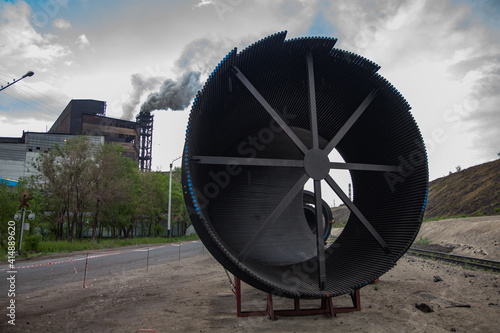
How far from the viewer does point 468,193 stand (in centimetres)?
3734

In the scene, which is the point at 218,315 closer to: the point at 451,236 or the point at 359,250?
the point at 359,250

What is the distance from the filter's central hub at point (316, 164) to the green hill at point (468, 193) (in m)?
27.3

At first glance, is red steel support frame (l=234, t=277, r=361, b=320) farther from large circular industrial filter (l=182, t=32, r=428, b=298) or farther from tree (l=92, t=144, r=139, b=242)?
tree (l=92, t=144, r=139, b=242)

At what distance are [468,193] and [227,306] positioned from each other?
3828cm

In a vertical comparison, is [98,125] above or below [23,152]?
above

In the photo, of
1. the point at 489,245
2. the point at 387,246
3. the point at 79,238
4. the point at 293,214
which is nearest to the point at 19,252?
the point at 79,238

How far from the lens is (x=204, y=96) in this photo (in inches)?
230

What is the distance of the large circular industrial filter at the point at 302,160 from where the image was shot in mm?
5898

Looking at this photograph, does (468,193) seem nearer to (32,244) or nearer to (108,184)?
(108,184)

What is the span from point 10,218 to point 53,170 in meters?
6.13

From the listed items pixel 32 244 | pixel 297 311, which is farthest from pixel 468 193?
pixel 32 244

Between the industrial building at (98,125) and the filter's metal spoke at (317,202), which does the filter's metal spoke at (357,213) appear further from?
the industrial building at (98,125)

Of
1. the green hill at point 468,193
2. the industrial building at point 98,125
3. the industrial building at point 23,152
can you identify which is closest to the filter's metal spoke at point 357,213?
the green hill at point 468,193

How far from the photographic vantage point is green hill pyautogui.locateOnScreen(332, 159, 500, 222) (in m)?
31.2
